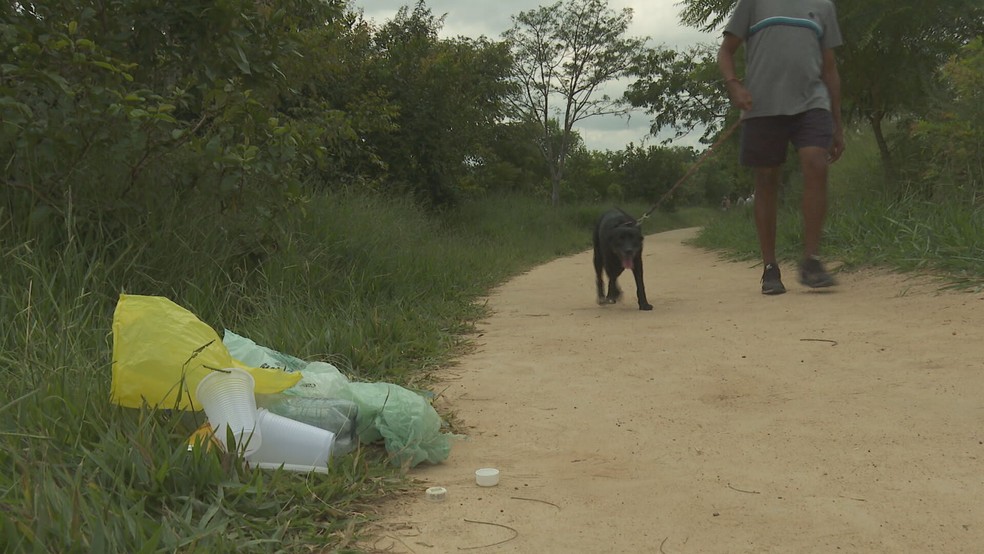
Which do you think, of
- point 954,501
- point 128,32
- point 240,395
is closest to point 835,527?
point 954,501

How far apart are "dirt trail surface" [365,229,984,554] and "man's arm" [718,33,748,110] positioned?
4.54 feet

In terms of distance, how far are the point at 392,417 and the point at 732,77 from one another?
3.68 metres

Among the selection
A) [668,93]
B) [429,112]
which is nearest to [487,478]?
[429,112]

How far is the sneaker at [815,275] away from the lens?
4738mm

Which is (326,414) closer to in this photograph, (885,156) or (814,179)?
(814,179)

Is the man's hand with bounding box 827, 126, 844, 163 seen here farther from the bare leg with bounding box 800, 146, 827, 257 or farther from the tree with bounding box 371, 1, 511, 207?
the tree with bounding box 371, 1, 511, 207

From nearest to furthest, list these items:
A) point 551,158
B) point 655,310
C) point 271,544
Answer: point 271,544, point 655,310, point 551,158

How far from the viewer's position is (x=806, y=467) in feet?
6.79

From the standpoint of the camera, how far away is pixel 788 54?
4.79 m

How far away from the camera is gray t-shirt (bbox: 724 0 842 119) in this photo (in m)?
4.76

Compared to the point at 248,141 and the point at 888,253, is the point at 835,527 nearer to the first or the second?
the point at 248,141

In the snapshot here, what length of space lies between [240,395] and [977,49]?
694 cm

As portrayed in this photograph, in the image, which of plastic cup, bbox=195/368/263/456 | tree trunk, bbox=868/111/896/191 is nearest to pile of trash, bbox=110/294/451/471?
plastic cup, bbox=195/368/263/456

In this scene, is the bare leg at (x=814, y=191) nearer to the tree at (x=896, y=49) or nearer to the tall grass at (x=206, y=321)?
the tall grass at (x=206, y=321)
